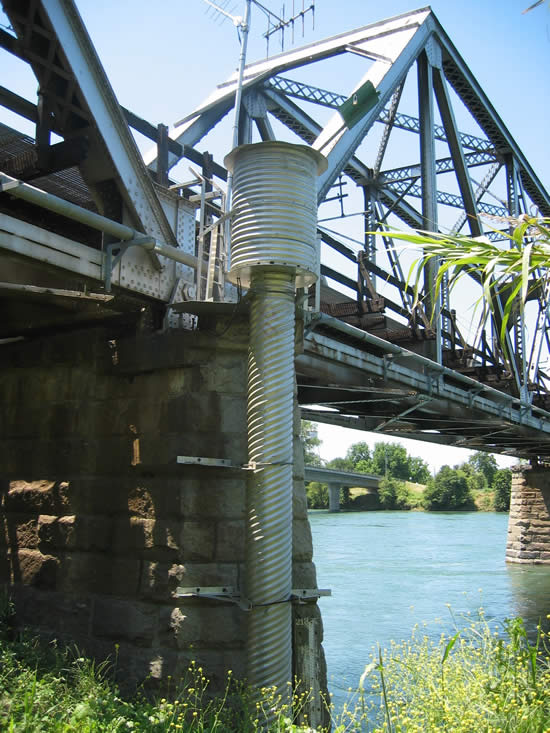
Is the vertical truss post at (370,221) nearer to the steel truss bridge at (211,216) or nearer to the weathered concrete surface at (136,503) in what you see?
the steel truss bridge at (211,216)

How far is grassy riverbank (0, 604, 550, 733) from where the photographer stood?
4.39m

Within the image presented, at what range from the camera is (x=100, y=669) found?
21.6 ft

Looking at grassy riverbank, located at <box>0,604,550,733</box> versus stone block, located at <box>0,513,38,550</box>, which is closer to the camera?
grassy riverbank, located at <box>0,604,550,733</box>

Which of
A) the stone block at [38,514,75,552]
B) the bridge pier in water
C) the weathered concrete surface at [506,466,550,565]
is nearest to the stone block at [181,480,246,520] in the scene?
the stone block at [38,514,75,552]

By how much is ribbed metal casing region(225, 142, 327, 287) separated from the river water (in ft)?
11.4

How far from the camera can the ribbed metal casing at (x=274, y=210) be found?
262 inches

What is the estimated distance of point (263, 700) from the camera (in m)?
5.81

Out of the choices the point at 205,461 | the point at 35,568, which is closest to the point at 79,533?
the point at 35,568

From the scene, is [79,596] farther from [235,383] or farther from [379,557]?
[379,557]

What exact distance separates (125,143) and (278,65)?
1235cm

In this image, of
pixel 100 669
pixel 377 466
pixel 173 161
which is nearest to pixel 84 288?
pixel 100 669

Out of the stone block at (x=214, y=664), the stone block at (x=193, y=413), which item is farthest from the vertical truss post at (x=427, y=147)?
the stone block at (x=214, y=664)

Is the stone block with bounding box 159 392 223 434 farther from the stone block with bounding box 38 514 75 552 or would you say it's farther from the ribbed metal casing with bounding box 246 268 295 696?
the stone block with bounding box 38 514 75 552

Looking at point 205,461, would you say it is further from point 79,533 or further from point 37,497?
point 37,497
